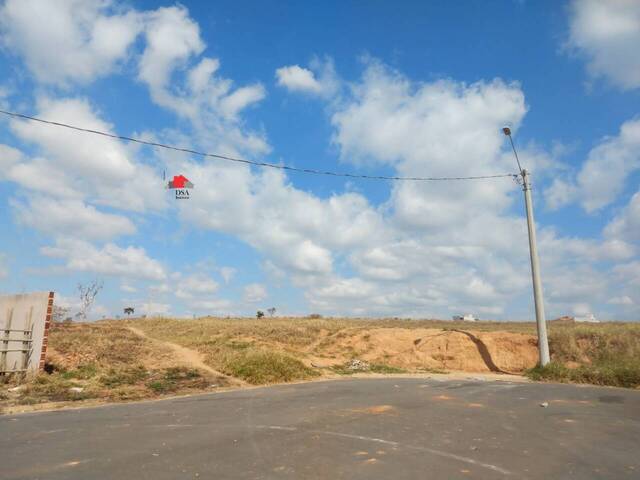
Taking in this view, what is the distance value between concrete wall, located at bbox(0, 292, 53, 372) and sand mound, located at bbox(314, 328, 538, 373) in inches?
504

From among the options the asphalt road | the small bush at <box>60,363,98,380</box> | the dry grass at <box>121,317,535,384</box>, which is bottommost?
the asphalt road

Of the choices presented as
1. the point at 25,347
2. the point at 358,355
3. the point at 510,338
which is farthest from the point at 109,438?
the point at 510,338

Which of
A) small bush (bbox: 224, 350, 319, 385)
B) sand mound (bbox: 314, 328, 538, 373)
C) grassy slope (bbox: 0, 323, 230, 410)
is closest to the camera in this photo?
grassy slope (bbox: 0, 323, 230, 410)

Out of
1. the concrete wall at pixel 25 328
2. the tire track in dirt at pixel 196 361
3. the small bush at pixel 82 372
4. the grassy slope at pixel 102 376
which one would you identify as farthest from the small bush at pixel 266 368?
the concrete wall at pixel 25 328

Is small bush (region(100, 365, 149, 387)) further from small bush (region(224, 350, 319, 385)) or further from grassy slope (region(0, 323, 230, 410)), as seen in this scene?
small bush (region(224, 350, 319, 385))

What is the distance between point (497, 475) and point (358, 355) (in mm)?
20096

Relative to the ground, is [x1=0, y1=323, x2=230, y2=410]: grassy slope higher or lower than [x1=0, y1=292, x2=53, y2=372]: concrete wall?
lower

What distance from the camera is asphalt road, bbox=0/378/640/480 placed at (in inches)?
233

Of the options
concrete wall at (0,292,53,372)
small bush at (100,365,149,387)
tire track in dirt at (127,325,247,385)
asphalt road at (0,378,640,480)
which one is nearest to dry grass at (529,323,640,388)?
asphalt road at (0,378,640,480)

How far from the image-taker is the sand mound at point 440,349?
22.5 meters

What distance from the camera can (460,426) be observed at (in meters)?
8.28

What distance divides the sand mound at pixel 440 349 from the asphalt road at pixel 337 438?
1024 centimetres

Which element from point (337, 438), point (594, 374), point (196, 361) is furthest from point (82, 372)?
point (594, 374)

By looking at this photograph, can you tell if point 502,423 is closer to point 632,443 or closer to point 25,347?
point 632,443
